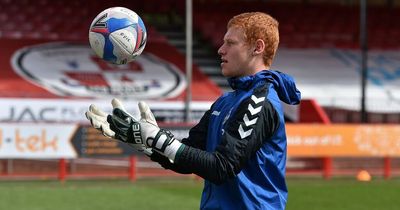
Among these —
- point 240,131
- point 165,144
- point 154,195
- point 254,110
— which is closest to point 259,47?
point 254,110

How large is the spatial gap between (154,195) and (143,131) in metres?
10.1

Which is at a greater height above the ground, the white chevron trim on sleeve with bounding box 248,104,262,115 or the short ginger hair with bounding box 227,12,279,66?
the short ginger hair with bounding box 227,12,279,66

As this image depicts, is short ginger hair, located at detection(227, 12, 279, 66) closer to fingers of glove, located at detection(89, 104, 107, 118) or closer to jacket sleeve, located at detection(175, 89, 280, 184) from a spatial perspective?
jacket sleeve, located at detection(175, 89, 280, 184)

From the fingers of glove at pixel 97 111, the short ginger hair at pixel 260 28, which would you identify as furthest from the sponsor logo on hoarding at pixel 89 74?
the short ginger hair at pixel 260 28

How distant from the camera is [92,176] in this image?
16578mm

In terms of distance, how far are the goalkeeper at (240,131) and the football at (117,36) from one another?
820mm

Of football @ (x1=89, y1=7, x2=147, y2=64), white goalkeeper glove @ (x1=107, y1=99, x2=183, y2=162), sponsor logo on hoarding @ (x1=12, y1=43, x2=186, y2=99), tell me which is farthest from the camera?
sponsor logo on hoarding @ (x1=12, y1=43, x2=186, y2=99)

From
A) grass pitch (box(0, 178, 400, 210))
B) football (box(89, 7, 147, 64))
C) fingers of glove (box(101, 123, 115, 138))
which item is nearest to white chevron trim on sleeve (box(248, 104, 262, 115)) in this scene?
fingers of glove (box(101, 123, 115, 138))

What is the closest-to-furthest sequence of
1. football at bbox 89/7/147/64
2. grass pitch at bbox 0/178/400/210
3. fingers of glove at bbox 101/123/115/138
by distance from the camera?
fingers of glove at bbox 101/123/115/138, football at bbox 89/7/147/64, grass pitch at bbox 0/178/400/210

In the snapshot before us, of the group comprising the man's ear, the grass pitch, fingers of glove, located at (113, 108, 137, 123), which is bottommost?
the grass pitch

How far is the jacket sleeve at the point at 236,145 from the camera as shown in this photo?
3.52 m

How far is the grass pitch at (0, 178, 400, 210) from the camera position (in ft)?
39.8

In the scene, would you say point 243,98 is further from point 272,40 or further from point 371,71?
point 371,71

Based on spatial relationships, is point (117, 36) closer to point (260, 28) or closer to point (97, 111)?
point (97, 111)
